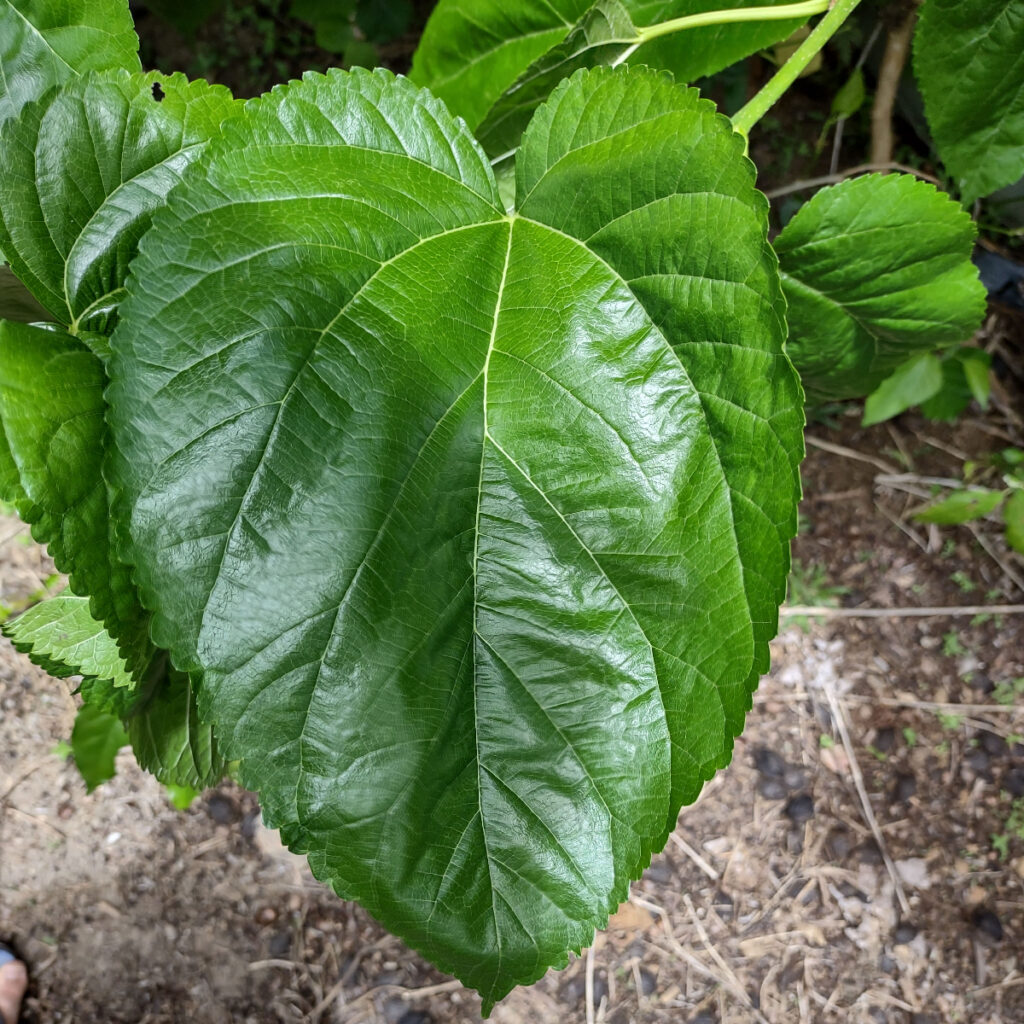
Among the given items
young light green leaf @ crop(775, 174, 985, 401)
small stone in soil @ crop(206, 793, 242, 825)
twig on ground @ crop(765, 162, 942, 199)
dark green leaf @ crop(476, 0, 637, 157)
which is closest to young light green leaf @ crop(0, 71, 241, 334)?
dark green leaf @ crop(476, 0, 637, 157)

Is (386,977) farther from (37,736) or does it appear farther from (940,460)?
(940,460)

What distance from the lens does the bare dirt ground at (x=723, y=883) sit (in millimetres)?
1553

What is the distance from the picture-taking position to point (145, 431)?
0.48 metres

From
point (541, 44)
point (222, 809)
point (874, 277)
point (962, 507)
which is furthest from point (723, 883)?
point (541, 44)

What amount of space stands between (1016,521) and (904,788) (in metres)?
0.56

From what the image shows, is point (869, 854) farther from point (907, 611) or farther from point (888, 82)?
point (888, 82)

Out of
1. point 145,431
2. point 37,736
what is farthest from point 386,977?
point 145,431

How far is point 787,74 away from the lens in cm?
66

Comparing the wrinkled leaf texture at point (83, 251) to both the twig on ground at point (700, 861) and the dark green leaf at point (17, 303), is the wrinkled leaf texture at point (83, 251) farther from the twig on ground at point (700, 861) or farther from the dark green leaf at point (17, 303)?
the twig on ground at point (700, 861)

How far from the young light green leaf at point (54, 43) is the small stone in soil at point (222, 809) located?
1.35 metres

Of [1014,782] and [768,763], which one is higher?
[768,763]

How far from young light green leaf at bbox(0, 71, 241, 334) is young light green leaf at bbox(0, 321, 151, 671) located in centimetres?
4

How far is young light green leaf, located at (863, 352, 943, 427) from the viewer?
5.17 feet

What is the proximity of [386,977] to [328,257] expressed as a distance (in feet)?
4.71
